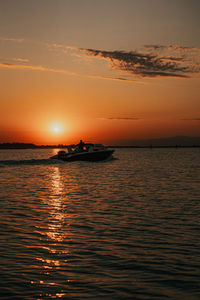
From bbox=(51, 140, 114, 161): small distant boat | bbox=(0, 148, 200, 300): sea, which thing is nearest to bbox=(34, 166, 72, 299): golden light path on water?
bbox=(0, 148, 200, 300): sea

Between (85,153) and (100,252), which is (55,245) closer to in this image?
(100,252)

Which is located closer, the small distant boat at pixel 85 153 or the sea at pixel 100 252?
the sea at pixel 100 252

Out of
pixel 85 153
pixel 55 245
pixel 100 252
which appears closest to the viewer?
pixel 100 252

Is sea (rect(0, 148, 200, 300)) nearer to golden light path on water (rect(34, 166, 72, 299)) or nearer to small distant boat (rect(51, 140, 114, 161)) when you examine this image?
golden light path on water (rect(34, 166, 72, 299))

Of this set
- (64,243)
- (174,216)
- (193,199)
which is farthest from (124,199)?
(64,243)

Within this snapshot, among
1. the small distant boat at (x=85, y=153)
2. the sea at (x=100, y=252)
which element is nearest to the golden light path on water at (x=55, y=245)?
the sea at (x=100, y=252)

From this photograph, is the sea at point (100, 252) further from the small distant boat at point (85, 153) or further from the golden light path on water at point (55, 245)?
the small distant boat at point (85, 153)

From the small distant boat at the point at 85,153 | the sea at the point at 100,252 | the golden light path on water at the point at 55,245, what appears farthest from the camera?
the small distant boat at the point at 85,153

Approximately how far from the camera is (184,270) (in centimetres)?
909

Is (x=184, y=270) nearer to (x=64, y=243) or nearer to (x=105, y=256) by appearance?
(x=105, y=256)

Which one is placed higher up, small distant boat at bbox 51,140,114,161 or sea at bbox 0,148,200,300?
small distant boat at bbox 51,140,114,161

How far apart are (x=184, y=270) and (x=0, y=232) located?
7405mm

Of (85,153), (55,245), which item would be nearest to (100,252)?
(55,245)

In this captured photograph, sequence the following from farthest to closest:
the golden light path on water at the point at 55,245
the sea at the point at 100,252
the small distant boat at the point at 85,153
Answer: the small distant boat at the point at 85,153
the golden light path on water at the point at 55,245
the sea at the point at 100,252
